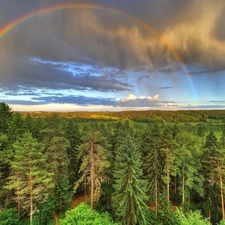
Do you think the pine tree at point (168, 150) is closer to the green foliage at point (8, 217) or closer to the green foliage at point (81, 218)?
the green foliage at point (81, 218)

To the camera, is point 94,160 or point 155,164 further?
point 155,164

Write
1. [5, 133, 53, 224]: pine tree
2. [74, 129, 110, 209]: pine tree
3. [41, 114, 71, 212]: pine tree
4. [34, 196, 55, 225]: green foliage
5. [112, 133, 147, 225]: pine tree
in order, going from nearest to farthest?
[112, 133, 147, 225]: pine tree, [5, 133, 53, 224]: pine tree, [74, 129, 110, 209]: pine tree, [34, 196, 55, 225]: green foliage, [41, 114, 71, 212]: pine tree

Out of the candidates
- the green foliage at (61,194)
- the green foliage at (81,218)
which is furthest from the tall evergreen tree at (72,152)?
the green foliage at (81,218)

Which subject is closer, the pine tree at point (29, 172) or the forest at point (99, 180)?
the forest at point (99, 180)

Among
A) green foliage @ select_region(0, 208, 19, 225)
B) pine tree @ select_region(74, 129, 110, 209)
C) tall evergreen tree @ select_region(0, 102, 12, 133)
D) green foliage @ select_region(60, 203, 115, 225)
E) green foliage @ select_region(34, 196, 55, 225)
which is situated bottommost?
green foliage @ select_region(34, 196, 55, 225)

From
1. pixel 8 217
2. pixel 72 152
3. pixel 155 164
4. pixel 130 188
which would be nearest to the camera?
pixel 130 188

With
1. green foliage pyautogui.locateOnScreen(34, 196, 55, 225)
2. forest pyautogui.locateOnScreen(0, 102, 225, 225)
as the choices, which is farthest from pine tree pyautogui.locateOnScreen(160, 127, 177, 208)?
green foliage pyautogui.locateOnScreen(34, 196, 55, 225)

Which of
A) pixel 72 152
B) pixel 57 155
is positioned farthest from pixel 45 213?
pixel 72 152

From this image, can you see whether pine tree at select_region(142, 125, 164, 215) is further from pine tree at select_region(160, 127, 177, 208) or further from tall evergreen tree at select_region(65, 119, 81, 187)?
tall evergreen tree at select_region(65, 119, 81, 187)

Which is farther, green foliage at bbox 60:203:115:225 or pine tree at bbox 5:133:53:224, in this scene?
pine tree at bbox 5:133:53:224

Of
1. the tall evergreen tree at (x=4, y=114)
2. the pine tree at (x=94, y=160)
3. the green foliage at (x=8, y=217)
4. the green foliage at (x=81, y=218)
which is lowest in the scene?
the green foliage at (x=8, y=217)

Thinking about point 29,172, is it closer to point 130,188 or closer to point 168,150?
point 130,188

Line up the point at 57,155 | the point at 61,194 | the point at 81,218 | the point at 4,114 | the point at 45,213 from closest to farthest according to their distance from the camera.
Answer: the point at 81,218
the point at 45,213
the point at 57,155
the point at 61,194
the point at 4,114

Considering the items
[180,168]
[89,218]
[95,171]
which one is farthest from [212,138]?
[89,218]
